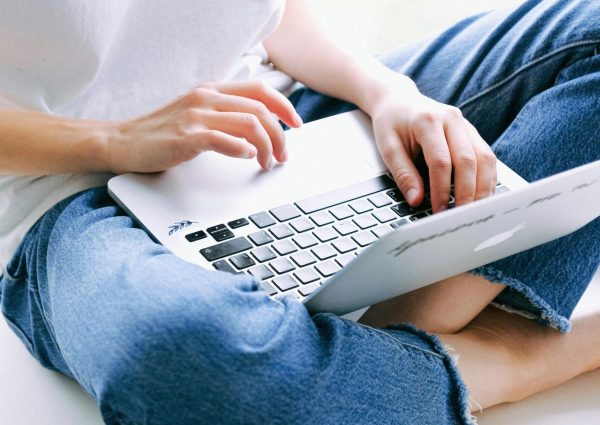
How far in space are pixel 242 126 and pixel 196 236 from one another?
12cm

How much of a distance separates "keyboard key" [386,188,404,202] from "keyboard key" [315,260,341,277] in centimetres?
12

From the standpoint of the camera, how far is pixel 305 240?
2.53 feet

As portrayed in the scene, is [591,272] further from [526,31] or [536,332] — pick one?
[526,31]

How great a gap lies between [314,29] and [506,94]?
251mm

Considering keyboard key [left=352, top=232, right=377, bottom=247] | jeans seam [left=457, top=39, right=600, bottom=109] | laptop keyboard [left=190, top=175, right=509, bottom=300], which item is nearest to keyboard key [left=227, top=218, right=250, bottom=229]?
laptop keyboard [left=190, top=175, right=509, bottom=300]

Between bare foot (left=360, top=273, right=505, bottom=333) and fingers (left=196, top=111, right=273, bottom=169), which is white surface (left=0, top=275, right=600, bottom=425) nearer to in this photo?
bare foot (left=360, top=273, right=505, bottom=333)

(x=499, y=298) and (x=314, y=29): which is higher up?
(x=314, y=29)

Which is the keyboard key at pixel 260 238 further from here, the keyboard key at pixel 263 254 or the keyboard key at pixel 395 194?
the keyboard key at pixel 395 194

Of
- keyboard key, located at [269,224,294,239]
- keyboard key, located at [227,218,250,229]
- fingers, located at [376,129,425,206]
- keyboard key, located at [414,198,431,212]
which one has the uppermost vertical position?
fingers, located at [376,129,425,206]

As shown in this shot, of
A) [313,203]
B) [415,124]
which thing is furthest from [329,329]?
[415,124]

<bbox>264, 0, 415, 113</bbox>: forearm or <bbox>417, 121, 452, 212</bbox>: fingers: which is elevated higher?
<bbox>264, 0, 415, 113</bbox>: forearm

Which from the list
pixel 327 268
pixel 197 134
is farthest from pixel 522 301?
pixel 197 134

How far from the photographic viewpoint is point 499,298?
0.93 metres

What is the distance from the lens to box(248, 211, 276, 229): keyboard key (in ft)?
2.56
